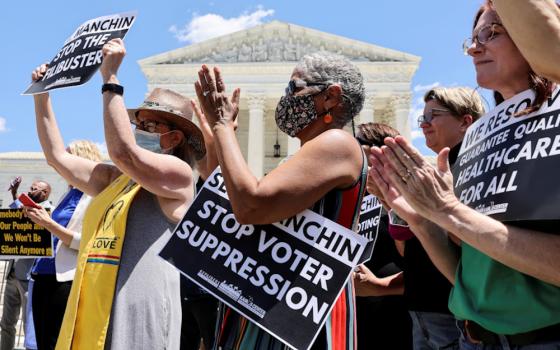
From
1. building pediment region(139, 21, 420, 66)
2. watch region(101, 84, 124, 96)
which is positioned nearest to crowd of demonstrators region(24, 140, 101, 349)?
watch region(101, 84, 124, 96)

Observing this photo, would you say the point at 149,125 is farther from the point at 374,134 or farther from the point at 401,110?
the point at 401,110

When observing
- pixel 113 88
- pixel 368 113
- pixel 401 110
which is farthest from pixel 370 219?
pixel 401 110

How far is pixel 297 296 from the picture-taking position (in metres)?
1.61

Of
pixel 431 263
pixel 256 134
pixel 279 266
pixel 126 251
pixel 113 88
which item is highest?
pixel 113 88

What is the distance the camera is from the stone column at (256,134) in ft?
115

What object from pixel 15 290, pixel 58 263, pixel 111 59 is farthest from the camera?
pixel 15 290

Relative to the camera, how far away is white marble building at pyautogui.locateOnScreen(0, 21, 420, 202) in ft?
117

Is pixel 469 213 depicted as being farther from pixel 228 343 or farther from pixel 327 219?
pixel 228 343

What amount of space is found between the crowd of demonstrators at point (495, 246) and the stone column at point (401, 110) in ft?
112

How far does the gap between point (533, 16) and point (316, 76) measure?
0.83m

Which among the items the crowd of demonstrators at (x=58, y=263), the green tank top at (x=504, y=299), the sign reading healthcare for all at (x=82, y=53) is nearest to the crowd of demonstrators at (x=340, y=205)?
the green tank top at (x=504, y=299)

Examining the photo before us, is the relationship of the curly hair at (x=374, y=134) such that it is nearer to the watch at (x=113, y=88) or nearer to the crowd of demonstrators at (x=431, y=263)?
the crowd of demonstrators at (x=431, y=263)

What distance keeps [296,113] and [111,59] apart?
43.3 inches

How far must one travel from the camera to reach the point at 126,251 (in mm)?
2232
